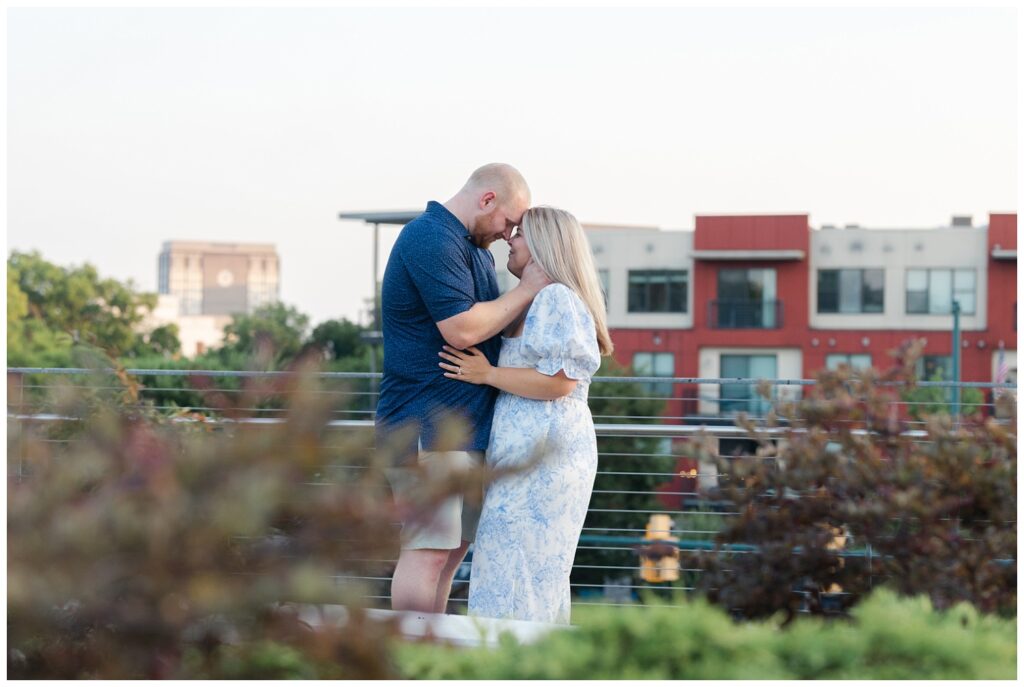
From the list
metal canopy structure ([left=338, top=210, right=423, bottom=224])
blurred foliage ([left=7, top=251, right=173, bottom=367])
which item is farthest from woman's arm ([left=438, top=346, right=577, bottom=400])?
blurred foliage ([left=7, top=251, right=173, bottom=367])

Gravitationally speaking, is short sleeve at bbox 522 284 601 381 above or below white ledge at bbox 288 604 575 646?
above

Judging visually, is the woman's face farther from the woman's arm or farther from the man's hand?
the woman's arm

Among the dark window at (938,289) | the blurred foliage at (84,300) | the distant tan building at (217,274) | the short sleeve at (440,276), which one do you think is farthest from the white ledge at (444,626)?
the distant tan building at (217,274)

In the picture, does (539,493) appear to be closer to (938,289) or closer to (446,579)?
(446,579)

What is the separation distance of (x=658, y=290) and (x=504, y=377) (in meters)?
41.5

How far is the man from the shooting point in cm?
373

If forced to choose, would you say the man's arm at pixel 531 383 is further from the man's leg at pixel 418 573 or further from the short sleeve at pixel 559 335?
the man's leg at pixel 418 573

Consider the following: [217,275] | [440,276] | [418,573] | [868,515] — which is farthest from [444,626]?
[217,275]

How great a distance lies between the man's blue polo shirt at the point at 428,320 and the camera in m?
3.78

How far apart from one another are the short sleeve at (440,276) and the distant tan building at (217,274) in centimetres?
16840

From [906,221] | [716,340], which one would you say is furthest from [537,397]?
[906,221]

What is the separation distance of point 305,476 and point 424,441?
1866 millimetres

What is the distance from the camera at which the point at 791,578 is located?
306 centimetres

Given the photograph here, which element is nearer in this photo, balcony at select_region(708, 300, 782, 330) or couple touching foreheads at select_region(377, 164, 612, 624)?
couple touching foreheads at select_region(377, 164, 612, 624)
